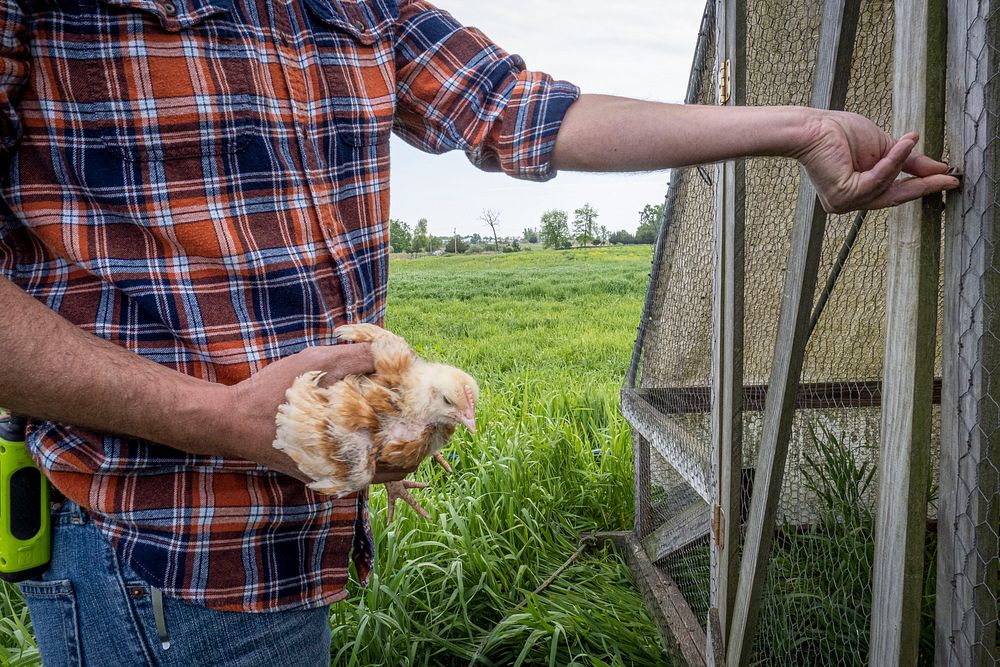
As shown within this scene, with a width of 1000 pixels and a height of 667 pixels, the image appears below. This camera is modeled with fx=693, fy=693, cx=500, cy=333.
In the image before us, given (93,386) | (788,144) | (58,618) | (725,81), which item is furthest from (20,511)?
(725,81)

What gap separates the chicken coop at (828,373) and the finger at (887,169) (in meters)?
0.09

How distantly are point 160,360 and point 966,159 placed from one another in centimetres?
126

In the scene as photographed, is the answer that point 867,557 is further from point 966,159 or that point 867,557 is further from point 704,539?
point 966,159

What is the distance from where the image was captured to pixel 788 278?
5.03 feet

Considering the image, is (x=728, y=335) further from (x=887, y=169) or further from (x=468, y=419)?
(x=468, y=419)

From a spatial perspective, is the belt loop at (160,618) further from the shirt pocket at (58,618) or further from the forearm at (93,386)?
the forearm at (93,386)

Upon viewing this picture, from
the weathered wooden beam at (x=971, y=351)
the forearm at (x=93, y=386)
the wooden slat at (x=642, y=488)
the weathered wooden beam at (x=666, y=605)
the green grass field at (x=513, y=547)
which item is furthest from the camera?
the wooden slat at (x=642, y=488)

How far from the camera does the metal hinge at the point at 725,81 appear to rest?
183 centimetres

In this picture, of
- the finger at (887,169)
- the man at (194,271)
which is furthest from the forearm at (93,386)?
the finger at (887,169)

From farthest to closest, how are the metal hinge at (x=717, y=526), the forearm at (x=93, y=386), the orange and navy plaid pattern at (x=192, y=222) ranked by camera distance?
the metal hinge at (x=717, y=526)
the orange and navy plaid pattern at (x=192, y=222)
the forearm at (x=93, y=386)

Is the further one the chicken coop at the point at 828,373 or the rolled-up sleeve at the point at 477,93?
the rolled-up sleeve at the point at 477,93

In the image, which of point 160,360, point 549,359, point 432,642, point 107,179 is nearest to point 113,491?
point 160,360

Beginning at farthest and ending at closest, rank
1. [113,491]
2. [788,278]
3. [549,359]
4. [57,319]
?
[549,359] → [788,278] → [113,491] → [57,319]

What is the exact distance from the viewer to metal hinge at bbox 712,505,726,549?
6.49 feet
